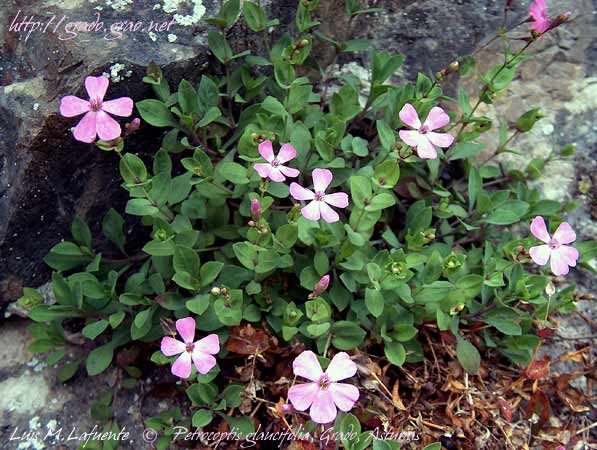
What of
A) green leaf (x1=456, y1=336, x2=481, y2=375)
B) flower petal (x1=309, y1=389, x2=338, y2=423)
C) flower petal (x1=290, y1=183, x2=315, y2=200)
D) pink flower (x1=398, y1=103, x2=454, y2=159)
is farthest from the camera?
green leaf (x1=456, y1=336, x2=481, y2=375)

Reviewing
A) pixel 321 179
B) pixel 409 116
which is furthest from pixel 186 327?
pixel 409 116

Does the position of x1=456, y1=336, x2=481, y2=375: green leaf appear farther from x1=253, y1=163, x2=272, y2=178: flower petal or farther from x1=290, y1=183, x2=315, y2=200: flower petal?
x1=253, y1=163, x2=272, y2=178: flower petal

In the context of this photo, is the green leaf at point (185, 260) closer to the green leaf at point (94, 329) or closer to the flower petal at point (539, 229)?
the green leaf at point (94, 329)

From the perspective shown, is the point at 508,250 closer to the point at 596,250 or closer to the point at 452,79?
the point at 596,250

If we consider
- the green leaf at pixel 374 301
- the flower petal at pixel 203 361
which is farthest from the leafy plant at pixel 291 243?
the flower petal at pixel 203 361

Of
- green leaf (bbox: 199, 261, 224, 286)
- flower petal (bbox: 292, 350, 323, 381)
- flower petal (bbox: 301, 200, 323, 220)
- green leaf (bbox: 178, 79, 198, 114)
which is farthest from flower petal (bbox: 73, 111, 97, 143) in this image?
flower petal (bbox: 292, 350, 323, 381)

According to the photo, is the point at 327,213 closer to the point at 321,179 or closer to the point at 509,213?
the point at 321,179

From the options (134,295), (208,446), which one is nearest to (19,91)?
(134,295)
